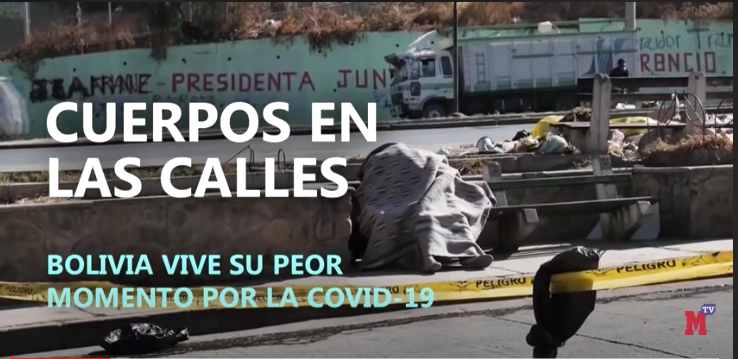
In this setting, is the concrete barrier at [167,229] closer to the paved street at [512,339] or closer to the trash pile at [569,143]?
the paved street at [512,339]

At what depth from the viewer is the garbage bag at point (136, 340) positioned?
6.71 metres

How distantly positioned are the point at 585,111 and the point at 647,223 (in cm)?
583

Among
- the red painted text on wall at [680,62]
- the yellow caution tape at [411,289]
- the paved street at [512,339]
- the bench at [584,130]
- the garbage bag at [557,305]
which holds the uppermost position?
the red painted text on wall at [680,62]

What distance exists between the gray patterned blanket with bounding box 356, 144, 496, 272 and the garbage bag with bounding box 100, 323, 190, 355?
270 cm

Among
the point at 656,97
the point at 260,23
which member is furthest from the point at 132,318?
the point at 656,97

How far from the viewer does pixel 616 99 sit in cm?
1468

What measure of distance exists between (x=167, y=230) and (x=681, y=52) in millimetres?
10917

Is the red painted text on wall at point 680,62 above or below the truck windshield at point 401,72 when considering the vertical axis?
below

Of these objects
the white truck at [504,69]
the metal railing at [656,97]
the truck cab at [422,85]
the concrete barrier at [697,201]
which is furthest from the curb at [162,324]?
the truck cab at [422,85]

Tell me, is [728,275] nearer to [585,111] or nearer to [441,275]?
[441,275]

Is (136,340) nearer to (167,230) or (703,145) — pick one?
(167,230)

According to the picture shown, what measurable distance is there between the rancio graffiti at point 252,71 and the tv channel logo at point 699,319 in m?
3.06

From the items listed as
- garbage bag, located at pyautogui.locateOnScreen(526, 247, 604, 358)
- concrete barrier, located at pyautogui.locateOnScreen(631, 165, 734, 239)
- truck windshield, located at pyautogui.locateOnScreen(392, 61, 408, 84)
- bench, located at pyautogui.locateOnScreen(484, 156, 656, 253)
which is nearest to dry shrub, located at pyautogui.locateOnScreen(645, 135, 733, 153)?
concrete barrier, located at pyautogui.locateOnScreen(631, 165, 734, 239)

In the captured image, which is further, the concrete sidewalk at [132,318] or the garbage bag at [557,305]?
the concrete sidewalk at [132,318]
